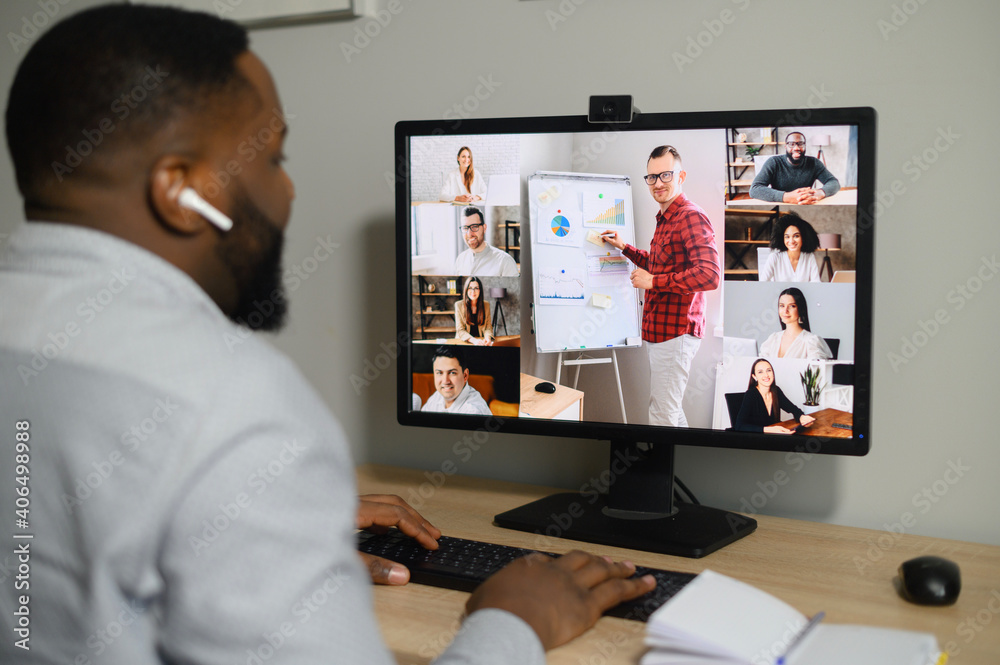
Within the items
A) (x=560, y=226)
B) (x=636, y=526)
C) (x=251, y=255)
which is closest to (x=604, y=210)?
(x=560, y=226)

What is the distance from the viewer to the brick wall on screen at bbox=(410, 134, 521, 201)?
3.77 ft

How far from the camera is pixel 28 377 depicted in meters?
0.55

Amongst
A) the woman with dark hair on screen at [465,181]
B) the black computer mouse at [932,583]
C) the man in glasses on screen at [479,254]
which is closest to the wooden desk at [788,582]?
the black computer mouse at [932,583]

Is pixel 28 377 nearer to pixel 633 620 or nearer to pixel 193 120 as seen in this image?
pixel 193 120

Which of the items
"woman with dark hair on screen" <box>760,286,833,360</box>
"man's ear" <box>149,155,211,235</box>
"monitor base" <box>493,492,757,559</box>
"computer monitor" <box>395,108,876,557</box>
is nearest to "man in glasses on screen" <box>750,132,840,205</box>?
"computer monitor" <box>395,108,876,557</box>

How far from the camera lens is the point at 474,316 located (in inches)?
46.9

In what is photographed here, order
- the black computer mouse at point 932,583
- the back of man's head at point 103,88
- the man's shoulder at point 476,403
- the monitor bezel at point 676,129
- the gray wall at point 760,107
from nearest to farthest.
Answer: the back of man's head at point 103,88 → the black computer mouse at point 932,583 → the monitor bezel at point 676,129 → the gray wall at point 760,107 → the man's shoulder at point 476,403

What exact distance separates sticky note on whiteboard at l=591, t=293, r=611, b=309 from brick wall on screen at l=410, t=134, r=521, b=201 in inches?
8.3

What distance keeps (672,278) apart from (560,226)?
6.6 inches

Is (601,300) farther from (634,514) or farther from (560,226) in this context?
(634,514)

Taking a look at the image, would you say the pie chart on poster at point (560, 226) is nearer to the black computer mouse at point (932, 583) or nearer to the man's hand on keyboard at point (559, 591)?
the man's hand on keyboard at point (559, 591)

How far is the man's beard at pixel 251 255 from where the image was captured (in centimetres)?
68

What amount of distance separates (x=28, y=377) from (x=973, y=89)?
1.14 metres

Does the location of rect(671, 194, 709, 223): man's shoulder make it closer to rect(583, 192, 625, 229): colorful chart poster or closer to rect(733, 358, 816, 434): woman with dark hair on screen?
rect(583, 192, 625, 229): colorful chart poster
